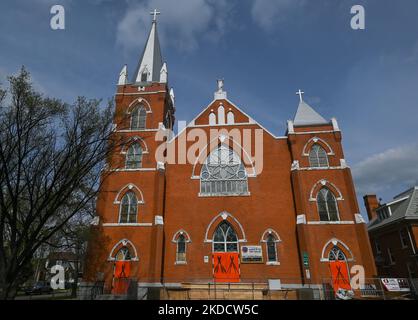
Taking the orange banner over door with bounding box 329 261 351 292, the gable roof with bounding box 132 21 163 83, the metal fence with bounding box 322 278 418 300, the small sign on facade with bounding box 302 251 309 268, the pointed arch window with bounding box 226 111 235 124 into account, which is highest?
the gable roof with bounding box 132 21 163 83

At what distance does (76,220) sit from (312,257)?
2293 cm

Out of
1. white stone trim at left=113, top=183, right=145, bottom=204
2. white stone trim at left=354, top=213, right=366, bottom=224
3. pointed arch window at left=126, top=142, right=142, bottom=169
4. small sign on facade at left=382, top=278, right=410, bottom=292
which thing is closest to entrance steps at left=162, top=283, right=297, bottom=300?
small sign on facade at left=382, top=278, right=410, bottom=292

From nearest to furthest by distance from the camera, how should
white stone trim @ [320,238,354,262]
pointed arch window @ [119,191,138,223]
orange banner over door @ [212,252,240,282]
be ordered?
white stone trim @ [320,238,354,262], orange banner over door @ [212,252,240,282], pointed arch window @ [119,191,138,223]

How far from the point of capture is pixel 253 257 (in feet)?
65.9

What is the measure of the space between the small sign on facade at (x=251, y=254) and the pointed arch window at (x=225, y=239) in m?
0.69

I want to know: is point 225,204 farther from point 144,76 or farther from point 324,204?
point 144,76

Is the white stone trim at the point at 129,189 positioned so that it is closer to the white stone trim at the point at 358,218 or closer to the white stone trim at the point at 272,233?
the white stone trim at the point at 272,233

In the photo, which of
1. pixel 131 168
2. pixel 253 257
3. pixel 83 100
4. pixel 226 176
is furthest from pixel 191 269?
pixel 83 100

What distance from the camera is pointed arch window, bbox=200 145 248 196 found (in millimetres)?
22422

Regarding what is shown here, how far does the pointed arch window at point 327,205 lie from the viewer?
20.8 metres

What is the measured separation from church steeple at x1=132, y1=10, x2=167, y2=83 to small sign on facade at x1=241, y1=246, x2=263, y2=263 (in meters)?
17.5

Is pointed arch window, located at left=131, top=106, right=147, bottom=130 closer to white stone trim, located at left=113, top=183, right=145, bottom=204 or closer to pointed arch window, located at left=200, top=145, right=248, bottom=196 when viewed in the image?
white stone trim, located at left=113, top=183, right=145, bottom=204

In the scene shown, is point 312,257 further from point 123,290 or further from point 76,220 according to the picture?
point 76,220

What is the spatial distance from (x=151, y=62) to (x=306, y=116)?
17.4 m
